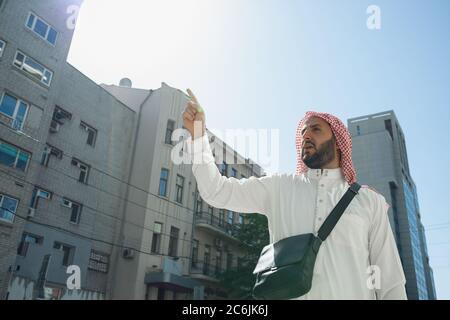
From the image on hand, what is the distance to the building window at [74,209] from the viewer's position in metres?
20.5

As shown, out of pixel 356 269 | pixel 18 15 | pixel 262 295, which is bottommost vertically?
pixel 262 295

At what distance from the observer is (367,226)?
2.24m

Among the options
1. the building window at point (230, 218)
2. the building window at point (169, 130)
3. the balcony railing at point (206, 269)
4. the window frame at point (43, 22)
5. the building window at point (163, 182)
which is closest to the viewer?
the window frame at point (43, 22)

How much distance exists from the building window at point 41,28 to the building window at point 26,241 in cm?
988

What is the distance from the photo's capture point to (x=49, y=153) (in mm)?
20047

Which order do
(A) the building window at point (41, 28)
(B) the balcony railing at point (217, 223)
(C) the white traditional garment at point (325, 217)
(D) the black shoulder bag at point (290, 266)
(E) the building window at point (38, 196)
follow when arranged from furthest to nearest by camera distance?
(B) the balcony railing at point (217, 223), (A) the building window at point (41, 28), (E) the building window at point (38, 196), (C) the white traditional garment at point (325, 217), (D) the black shoulder bag at point (290, 266)

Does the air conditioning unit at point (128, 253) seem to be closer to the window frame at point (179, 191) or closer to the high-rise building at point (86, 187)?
the high-rise building at point (86, 187)

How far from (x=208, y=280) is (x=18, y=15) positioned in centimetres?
1778

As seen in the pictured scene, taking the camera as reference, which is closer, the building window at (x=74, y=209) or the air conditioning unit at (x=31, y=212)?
the air conditioning unit at (x=31, y=212)

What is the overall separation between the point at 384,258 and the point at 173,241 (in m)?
23.1

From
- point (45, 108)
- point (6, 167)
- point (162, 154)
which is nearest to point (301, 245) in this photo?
point (6, 167)

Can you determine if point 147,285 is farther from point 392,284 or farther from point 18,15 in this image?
point 392,284

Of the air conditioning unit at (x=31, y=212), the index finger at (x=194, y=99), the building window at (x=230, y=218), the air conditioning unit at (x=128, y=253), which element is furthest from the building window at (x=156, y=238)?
the index finger at (x=194, y=99)

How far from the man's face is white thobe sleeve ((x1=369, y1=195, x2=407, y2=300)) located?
0.38 metres
